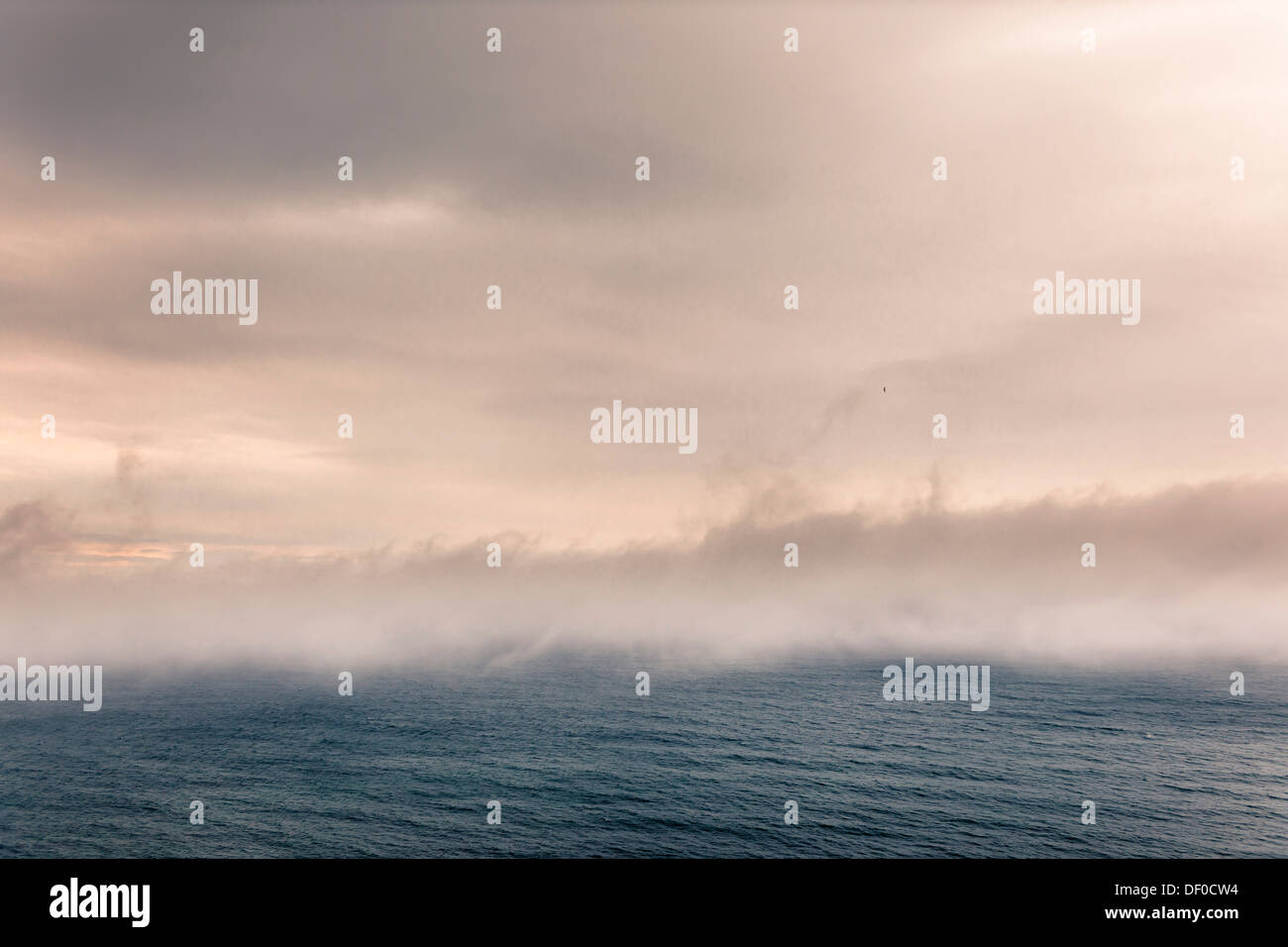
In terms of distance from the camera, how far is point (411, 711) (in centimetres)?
18950

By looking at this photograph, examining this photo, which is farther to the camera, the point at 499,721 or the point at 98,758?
the point at 499,721

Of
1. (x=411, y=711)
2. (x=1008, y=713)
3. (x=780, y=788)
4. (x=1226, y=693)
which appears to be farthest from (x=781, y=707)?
(x=1226, y=693)

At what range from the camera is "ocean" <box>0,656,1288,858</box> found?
9456 centimetres

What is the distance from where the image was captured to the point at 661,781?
119 metres

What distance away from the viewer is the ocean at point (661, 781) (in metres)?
94.6

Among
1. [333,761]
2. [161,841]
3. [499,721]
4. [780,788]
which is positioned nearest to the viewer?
[161,841]
